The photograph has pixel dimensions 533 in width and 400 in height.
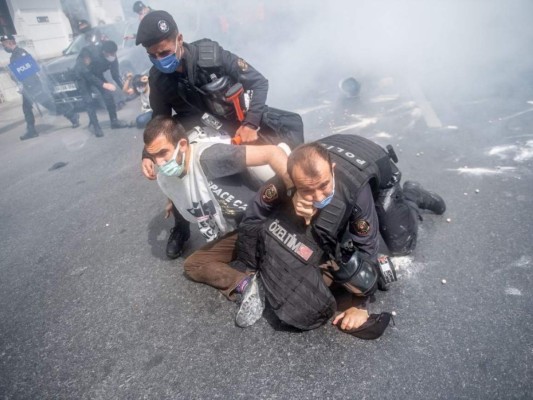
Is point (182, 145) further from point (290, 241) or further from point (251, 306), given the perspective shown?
point (251, 306)

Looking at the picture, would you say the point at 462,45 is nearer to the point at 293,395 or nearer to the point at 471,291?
the point at 471,291

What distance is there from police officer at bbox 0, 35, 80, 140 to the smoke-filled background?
4.55m

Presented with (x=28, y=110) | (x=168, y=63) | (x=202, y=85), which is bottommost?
(x=28, y=110)

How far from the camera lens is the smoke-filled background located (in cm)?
701

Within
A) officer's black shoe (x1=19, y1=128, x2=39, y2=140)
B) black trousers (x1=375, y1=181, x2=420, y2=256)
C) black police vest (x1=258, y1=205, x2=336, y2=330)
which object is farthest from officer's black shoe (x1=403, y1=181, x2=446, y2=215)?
officer's black shoe (x1=19, y1=128, x2=39, y2=140)

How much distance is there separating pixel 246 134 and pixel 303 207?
3.04ft

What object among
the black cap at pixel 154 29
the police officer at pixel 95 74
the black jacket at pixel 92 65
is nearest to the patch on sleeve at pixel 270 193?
the black cap at pixel 154 29

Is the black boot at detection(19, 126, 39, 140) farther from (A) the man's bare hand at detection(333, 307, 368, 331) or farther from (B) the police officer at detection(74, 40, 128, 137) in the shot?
(A) the man's bare hand at detection(333, 307, 368, 331)

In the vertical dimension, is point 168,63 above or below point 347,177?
above

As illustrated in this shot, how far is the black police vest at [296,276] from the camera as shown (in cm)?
201

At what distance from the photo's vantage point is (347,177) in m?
1.97

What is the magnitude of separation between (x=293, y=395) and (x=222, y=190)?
1.31 metres

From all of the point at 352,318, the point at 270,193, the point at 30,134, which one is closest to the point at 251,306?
the point at 352,318

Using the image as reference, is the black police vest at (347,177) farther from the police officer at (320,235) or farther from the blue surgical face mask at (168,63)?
the blue surgical face mask at (168,63)
